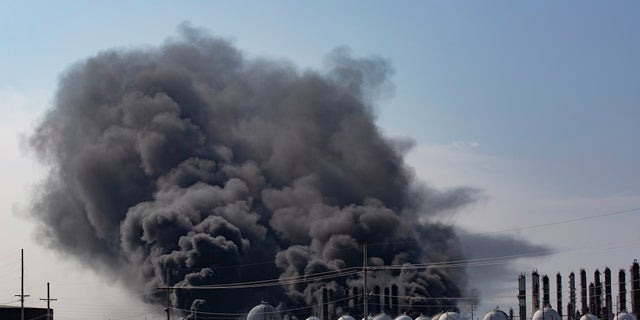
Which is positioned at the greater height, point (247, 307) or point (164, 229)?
point (164, 229)

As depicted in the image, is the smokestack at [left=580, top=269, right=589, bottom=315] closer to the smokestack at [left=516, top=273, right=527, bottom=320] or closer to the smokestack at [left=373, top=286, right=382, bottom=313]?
the smokestack at [left=516, top=273, right=527, bottom=320]

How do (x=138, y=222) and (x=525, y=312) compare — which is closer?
(x=525, y=312)

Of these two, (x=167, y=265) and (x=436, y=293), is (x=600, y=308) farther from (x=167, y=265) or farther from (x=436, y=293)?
(x=167, y=265)

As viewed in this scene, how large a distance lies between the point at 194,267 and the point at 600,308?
51.4 m

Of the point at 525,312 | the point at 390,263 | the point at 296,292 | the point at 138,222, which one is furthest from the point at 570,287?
the point at 138,222

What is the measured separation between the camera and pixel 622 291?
135 meters

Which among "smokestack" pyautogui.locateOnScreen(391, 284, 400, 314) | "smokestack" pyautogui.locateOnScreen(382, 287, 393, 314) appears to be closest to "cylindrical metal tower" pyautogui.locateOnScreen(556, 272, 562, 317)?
"smokestack" pyautogui.locateOnScreen(391, 284, 400, 314)

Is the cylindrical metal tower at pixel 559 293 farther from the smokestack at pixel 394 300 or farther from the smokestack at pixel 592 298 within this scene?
the smokestack at pixel 394 300

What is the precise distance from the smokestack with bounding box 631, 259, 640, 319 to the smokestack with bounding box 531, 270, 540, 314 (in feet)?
37.6

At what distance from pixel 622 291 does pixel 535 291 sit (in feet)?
33.5

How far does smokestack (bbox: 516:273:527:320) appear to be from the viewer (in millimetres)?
129475

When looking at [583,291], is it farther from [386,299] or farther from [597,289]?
[386,299]

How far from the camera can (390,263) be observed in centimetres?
15538

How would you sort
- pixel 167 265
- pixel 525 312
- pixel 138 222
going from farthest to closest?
pixel 138 222
pixel 167 265
pixel 525 312
